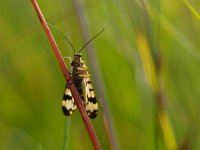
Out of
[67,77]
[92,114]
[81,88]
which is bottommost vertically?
[92,114]

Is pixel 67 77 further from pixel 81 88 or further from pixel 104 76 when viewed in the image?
pixel 104 76

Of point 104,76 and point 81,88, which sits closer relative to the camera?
point 81,88

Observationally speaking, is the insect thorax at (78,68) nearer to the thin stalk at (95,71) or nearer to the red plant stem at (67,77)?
the thin stalk at (95,71)

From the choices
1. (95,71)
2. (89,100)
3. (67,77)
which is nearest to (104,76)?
(89,100)

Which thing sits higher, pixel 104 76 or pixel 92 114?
pixel 92 114

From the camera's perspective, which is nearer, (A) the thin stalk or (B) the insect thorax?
(A) the thin stalk

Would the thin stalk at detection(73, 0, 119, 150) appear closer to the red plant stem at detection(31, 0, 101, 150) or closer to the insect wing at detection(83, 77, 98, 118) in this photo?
the insect wing at detection(83, 77, 98, 118)

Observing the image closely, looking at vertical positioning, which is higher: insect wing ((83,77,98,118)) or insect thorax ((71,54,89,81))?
insect thorax ((71,54,89,81))

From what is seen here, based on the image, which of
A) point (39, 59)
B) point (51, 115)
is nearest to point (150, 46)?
point (51, 115)

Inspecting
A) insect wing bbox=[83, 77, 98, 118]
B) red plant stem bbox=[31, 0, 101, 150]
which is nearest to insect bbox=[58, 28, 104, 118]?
insect wing bbox=[83, 77, 98, 118]
